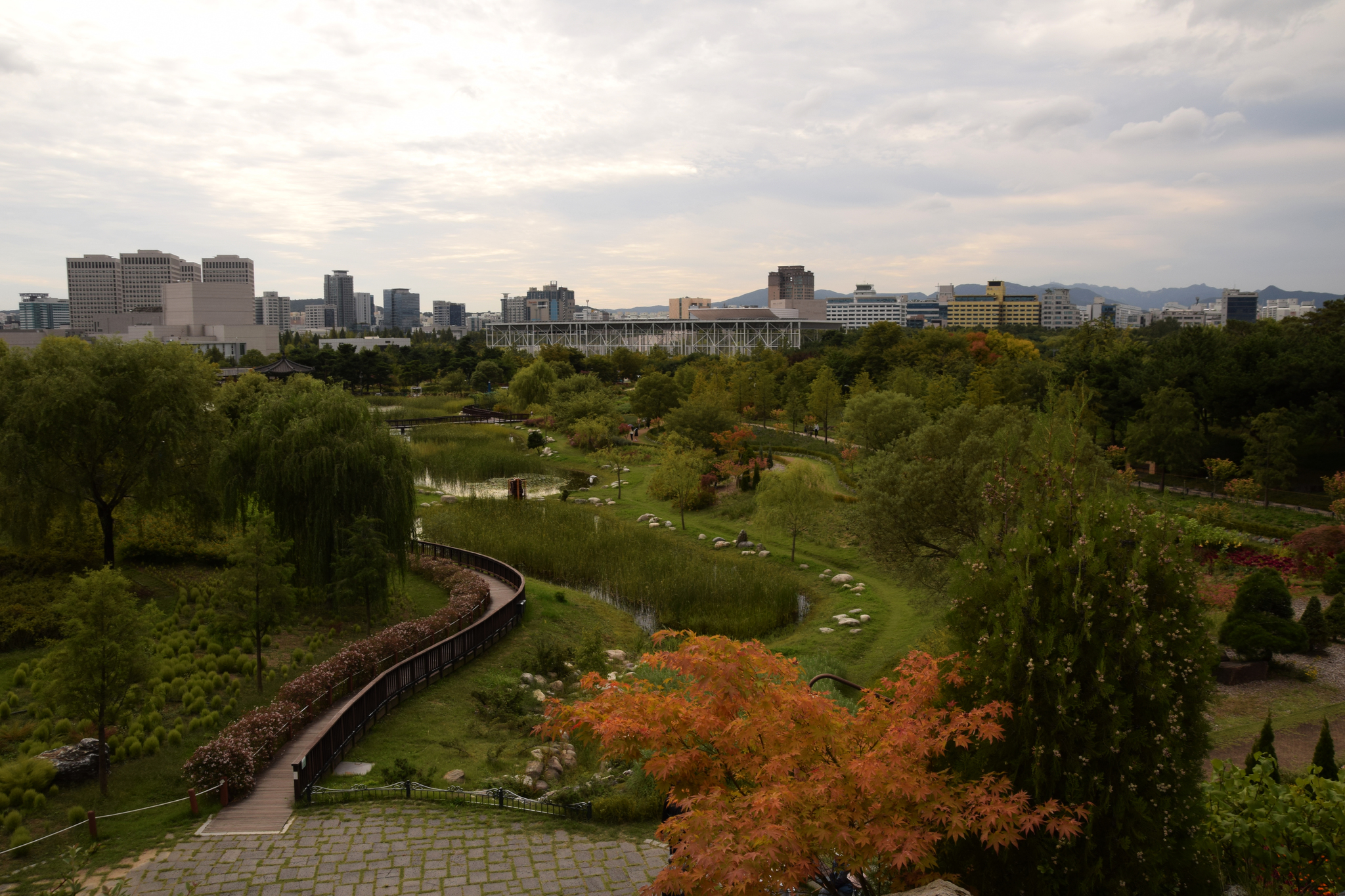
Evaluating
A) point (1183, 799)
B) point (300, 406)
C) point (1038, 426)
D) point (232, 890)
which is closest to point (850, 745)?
point (1183, 799)

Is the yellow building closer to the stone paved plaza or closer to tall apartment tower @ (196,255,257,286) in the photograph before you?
tall apartment tower @ (196,255,257,286)

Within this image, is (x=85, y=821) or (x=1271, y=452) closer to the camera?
(x=85, y=821)

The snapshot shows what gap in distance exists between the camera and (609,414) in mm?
56656

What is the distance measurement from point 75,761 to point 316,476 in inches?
338

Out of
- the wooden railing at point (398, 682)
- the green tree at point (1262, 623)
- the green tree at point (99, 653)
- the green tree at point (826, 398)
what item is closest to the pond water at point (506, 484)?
the wooden railing at point (398, 682)

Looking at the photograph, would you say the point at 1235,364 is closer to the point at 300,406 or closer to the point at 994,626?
the point at 994,626

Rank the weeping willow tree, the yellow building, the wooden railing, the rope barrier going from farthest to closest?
1. the yellow building
2. the weeping willow tree
3. the wooden railing
4. the rope barrier

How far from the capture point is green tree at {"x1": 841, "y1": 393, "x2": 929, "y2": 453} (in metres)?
33.4

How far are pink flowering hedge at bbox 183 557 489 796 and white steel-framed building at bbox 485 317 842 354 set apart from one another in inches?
3815

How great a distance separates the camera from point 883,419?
3381cm

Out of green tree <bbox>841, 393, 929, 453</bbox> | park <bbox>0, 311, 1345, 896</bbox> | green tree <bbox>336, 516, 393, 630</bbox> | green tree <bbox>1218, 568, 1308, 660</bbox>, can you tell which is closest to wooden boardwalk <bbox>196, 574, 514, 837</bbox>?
park <bbox>0, 311, 1345, 896</bbox>

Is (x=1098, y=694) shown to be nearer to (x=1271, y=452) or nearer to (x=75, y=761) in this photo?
(x=75, y=761)

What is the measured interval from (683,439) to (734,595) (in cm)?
1786

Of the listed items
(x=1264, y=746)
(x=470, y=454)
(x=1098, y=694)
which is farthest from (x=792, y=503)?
(x=470, y=454)
